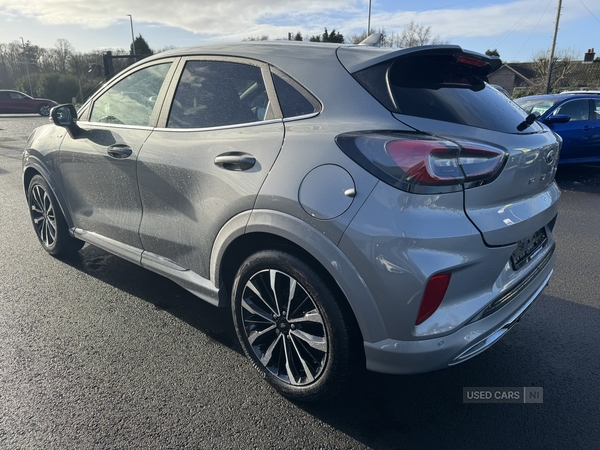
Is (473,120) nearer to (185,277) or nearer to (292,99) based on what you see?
(292,99)

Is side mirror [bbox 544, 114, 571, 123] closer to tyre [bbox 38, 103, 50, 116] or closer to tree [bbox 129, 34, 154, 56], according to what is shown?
tyre [bbox 38, 103, 50, 116]

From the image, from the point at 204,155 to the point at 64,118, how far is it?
66.9 inches

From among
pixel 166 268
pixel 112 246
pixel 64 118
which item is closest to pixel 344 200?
pixel 166 268

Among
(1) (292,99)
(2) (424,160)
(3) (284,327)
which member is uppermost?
(1) (292,99)

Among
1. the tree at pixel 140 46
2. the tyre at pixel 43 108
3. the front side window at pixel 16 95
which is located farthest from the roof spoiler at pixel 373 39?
the tree at pixel 140 46

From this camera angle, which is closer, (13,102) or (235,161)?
(235,161)

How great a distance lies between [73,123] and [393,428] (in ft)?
10.5

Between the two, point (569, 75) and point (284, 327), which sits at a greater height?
point (569, 75)

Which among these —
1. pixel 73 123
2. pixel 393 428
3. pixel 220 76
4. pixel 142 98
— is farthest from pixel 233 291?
pixel 73 123

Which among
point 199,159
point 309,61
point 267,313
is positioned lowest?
point 267,313

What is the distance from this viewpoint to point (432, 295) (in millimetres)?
1923

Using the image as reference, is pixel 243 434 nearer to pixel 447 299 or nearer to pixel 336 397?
pixel 336 397

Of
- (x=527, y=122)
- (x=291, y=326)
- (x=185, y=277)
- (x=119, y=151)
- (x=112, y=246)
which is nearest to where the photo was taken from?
(x=291, y=326)

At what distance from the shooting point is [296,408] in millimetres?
2439
